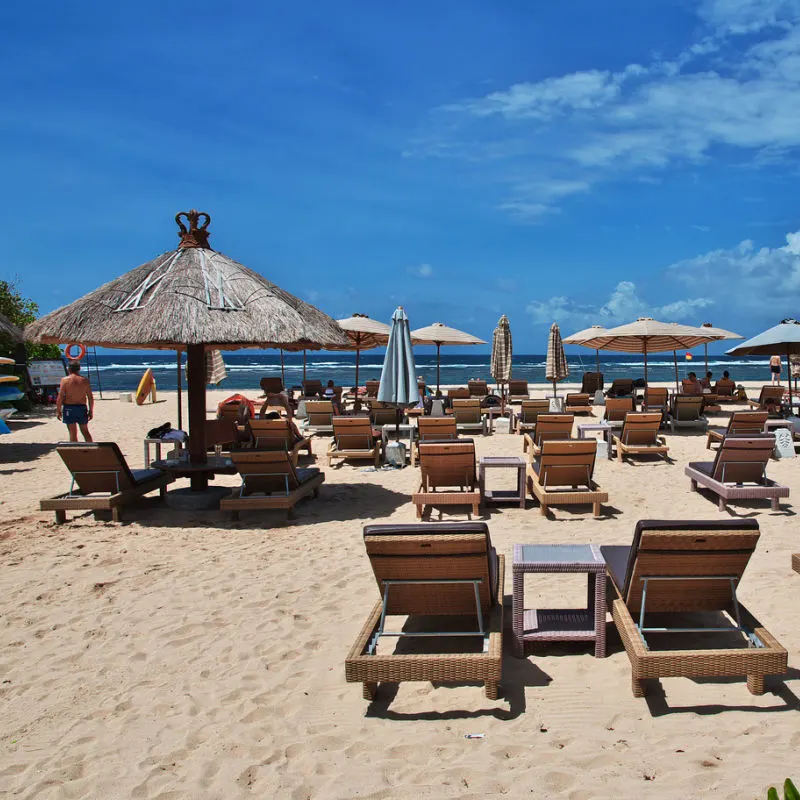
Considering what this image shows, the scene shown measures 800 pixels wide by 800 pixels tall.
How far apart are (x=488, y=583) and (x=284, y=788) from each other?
135 centimetres

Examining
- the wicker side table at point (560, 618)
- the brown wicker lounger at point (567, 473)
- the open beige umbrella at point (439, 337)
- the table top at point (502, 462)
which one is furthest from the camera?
the open beige umbrella at point (439, 337)

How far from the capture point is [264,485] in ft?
21.5

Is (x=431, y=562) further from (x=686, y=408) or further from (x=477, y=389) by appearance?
(x=477, y=389)

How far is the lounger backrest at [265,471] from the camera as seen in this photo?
20.4 ft

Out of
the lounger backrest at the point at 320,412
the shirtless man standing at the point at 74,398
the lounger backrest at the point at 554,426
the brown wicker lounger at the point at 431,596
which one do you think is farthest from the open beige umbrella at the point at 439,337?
the brown wicker lounger at the point at 431,596

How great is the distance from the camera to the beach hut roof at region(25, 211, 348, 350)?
626 cm

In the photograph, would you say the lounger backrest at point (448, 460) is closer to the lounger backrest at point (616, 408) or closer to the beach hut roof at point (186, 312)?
the beach hut roof at point (186, 312)

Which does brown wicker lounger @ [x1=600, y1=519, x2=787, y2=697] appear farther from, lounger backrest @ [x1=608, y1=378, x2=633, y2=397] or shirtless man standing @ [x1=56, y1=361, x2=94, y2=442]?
→ lounger backrest @ [x1=608, y1=378, x2=633, y2=397]

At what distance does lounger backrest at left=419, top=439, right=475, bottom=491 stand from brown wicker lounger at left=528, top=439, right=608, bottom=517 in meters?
0.72

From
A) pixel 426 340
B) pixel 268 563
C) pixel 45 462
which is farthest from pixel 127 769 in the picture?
pixel 426 340

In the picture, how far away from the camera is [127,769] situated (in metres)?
2.50

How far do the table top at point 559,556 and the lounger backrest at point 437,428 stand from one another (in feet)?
15.6

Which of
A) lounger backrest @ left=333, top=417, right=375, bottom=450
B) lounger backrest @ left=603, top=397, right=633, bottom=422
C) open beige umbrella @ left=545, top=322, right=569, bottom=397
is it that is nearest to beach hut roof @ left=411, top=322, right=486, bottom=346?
open beige umbrella @ left=545, top=322, right=569, bottom=397

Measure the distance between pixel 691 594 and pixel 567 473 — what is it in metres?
3.38
